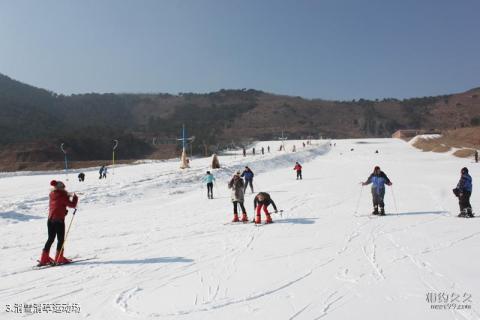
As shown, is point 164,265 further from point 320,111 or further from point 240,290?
point 320,111

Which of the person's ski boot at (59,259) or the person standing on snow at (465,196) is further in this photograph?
the person standing on snow at (465,196)

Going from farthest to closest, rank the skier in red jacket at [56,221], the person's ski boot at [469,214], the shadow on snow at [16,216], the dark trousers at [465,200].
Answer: the shadow on snow at [16,216] < the dark trousers at [465,200] < the person's ski boot at [469,214] < the skier in red jacket at [56,221]

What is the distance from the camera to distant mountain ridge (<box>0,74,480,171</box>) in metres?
100

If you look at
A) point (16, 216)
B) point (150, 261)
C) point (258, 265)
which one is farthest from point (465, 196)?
point (16, 216)

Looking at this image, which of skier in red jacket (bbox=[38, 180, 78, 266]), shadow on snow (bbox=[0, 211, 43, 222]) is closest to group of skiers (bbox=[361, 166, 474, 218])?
skier in red jacket (bbox=[38, 180, 78, 266])

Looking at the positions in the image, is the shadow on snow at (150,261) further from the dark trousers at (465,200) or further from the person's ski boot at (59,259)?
the dark trousers at (465,200)

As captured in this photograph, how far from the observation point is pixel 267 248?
32.4 feet

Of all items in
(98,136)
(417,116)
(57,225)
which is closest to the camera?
(57,225)

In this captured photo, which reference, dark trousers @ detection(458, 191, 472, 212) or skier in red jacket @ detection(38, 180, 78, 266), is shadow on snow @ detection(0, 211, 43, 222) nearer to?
skier in red jacket @ detection(38, 180, 78, 266)

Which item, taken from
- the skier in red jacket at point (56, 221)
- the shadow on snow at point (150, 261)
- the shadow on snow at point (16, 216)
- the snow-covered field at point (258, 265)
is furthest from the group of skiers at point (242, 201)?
the shadow on snow at point (16, 216)

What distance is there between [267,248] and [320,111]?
18173 cm

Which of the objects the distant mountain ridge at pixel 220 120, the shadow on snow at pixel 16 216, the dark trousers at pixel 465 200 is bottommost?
→ the shadow on snow at pixel 16 216

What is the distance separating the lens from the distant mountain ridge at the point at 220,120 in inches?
3944

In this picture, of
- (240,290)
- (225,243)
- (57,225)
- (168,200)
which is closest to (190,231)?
(225,243)
